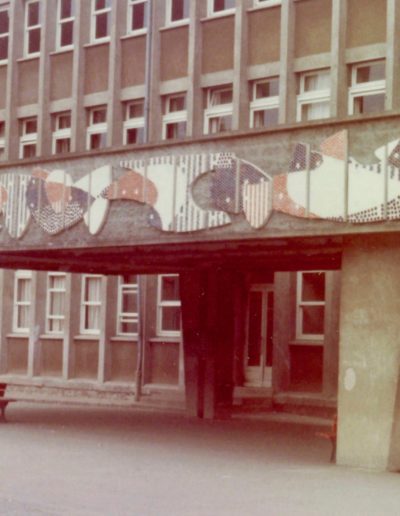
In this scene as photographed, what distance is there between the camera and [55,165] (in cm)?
2269

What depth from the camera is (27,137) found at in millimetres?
38219

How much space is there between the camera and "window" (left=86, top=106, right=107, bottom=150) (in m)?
35.8

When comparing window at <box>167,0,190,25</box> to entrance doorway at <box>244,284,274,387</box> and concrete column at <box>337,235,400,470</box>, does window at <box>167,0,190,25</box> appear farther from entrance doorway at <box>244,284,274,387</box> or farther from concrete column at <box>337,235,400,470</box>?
concrete column at <box>337,235,400,470</box>

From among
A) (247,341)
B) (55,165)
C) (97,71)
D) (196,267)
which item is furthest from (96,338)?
(55,165)

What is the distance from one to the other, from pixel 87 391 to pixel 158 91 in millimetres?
7859

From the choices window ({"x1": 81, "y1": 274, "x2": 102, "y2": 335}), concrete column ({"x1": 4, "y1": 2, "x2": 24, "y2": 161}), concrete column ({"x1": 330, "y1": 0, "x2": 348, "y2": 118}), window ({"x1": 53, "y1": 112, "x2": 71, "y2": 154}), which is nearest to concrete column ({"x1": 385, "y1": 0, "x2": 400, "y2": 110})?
concrete column ({"x1": 330, "y1": 0, "x2": 348, "y2": 118})

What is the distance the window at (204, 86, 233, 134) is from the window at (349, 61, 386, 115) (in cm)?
371

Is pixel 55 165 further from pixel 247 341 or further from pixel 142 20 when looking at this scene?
pixel 142 20

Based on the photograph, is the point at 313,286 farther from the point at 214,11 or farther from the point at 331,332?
the point at 214,11

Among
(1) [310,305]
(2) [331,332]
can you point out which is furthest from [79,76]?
(2) [331,332]

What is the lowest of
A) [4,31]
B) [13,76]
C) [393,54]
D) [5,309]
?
[5,309]

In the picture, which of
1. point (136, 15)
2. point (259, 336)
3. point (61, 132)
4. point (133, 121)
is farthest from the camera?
point (61, 132)

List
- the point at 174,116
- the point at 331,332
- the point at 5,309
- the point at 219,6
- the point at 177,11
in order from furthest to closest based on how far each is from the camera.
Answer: the point at 5,309 < the point at 177,11 < the point at 174,116 < the point at 219,6 < the point at 331,332

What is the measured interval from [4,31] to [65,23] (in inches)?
113
